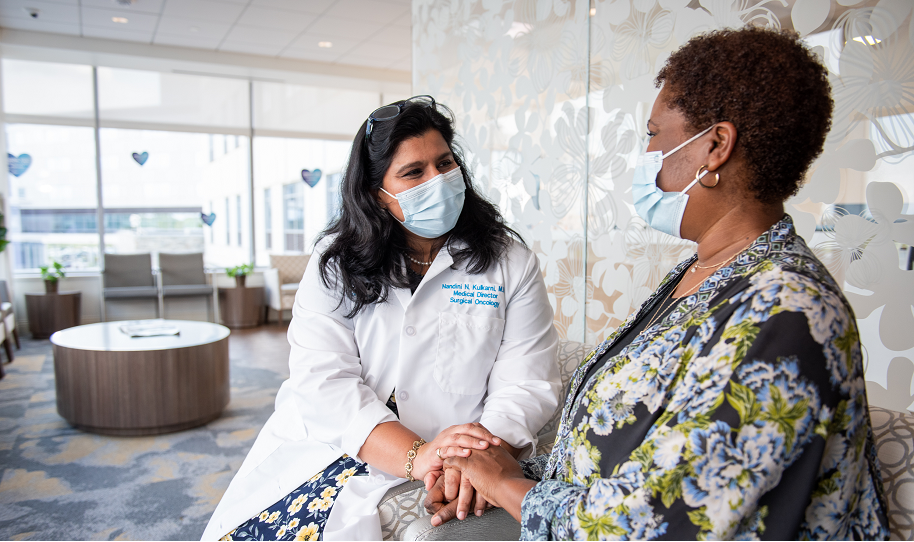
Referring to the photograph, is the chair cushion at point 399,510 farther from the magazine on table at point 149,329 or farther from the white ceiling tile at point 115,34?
the white ceiling tile at point 115,34

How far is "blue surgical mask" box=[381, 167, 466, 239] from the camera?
1686mm

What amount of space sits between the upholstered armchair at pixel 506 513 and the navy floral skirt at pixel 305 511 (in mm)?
141

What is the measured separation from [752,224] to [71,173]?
335 inches

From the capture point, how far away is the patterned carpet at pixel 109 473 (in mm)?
2465

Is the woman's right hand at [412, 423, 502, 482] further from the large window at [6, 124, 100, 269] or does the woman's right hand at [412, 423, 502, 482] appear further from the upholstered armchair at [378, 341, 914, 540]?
the large window at [6, 124, 100, 269]

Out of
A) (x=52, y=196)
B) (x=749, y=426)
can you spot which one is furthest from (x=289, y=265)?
(x=749, y=426)

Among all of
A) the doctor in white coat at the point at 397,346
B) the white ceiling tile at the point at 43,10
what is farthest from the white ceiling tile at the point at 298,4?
the doctor in white coat at the point at 397,346

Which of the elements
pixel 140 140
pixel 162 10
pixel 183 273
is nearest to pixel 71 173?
pixel 140 140

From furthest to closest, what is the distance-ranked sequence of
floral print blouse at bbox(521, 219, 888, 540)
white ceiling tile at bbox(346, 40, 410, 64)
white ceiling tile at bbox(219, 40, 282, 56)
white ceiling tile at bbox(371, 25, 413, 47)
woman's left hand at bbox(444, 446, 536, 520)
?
white ceiling tile at bbox(346, 40, 410, 64)
white ceiling tile at bbox(219, 40, 282, 56)
white ceiling tile at bbox(371, 25, 413, 47)
woman's left hand at bbox(444, 446, 536, 520)
floral print blouse at bbox(521, 219, 888, 540)

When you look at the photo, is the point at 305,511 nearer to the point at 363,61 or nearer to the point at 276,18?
the point at 276,18

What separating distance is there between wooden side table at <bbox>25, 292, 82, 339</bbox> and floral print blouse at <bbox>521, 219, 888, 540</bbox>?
7391 millimetres

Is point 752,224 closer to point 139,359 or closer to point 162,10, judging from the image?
point 139,359

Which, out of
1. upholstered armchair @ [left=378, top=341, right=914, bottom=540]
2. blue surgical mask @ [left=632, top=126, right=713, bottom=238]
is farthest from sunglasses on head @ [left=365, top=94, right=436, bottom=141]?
upholstered armchair @ [left=378, top=341, right=914, bottom=540]

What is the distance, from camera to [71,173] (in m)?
7.36
